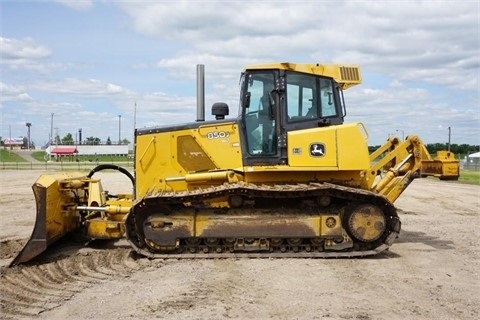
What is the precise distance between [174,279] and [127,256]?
6.73 feet

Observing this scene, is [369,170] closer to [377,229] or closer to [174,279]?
[377,229]

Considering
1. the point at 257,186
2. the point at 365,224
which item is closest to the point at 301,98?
the point at 257,186

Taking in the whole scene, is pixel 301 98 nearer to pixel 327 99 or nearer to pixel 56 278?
pixel 327 99

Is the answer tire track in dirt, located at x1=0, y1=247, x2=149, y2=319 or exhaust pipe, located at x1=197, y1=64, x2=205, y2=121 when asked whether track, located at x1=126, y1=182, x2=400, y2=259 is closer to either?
tire track in dirt, located at x1=0, y1=247, x2=149, y2=319

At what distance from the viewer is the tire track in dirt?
6.84 m

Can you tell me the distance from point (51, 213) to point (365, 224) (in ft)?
17.7

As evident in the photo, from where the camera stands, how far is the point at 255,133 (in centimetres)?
1012

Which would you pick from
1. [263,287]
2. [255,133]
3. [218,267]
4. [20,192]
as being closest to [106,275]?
[218,267]

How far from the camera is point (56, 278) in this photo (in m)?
8.20

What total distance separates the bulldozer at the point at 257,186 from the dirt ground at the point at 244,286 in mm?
412

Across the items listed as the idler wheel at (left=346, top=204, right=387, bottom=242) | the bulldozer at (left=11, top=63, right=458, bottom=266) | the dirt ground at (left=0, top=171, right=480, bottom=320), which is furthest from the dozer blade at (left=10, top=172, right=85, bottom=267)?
the idler wheel at (left=346, top=204, right=387, bottom=242)

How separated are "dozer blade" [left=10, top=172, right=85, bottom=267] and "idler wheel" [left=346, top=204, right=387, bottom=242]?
5075 mm

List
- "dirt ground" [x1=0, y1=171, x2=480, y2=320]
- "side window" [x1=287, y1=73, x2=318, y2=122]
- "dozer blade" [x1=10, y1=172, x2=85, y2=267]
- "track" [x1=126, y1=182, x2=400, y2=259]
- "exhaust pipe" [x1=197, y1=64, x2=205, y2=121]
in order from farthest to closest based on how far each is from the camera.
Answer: "exhaust pipe" [x1=197, y1=64, x2=205, y2=121], "side window" [x1=287, y1=73, x2=318, y2=122], "track" [x1=126, y1=182, x2=400, y2=259], "dozer blade" [x1=10, y1=172, x2=85, y2=267], "dirt ground" [x1=0, y1=171, x2=480, y2=320]

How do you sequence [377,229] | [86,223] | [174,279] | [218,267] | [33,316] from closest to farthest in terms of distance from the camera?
[33,316], [174,279], [218,267], [377,229], [86,223]
